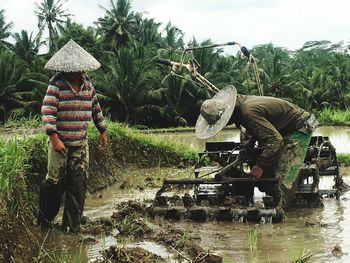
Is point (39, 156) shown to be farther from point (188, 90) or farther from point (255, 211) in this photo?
point (188, 90)

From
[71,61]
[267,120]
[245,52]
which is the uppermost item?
[245,52]

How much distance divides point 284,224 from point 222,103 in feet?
4.49

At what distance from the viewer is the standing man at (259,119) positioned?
5711 mm

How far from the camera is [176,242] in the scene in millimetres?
4680

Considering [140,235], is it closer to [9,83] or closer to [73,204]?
[73,204]

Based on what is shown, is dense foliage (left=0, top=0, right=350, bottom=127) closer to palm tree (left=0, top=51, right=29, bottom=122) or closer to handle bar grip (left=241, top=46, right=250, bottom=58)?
palm tree (left=0, top=51, right=29, bottom=122)

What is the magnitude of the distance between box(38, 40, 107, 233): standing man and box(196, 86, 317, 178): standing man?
1390mm

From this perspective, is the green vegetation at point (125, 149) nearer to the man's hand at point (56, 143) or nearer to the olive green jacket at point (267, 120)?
the man's hand at point (56, 143)

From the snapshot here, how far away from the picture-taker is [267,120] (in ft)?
19.3

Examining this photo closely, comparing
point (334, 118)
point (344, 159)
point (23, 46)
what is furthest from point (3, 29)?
point (344, 159)

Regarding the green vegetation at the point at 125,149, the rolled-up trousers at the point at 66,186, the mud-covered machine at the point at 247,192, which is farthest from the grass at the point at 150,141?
the rolled-up trousers at the point at 66,186

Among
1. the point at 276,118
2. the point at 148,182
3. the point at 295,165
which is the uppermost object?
the point at 276,118

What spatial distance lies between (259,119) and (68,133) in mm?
1821

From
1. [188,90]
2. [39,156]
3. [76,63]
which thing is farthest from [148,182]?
[188,90]
